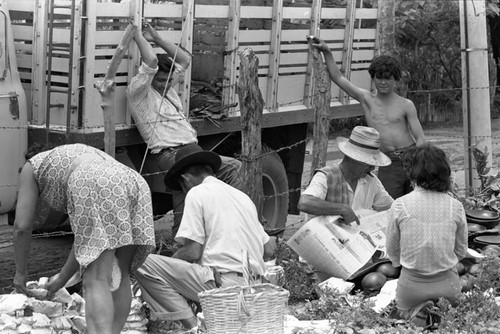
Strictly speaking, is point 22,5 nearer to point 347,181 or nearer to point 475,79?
point 347,181

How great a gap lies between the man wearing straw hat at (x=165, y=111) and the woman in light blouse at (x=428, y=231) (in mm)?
2060

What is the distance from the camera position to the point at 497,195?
8945 millimetres

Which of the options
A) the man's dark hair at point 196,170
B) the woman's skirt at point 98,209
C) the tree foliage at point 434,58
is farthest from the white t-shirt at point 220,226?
the tree foliage at point 434,58

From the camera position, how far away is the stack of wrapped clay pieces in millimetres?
5406

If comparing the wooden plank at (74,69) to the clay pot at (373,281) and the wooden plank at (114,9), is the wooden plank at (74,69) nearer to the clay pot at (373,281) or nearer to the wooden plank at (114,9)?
the wooden plank at (114,9)

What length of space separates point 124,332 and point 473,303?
6.48ft

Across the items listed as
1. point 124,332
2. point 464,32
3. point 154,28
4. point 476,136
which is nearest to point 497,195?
point 476,136

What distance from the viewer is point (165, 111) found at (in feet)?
25.4

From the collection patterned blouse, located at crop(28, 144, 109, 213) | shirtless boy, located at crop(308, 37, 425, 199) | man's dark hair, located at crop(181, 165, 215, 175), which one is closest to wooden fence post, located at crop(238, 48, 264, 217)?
shirtless boy, located at crop(308, 37, 425, 199)

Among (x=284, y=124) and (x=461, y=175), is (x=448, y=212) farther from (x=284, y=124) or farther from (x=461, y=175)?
(x=461, y=175)

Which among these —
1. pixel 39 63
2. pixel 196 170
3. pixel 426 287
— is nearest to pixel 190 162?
pixel 196 170

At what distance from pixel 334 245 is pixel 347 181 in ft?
1.56

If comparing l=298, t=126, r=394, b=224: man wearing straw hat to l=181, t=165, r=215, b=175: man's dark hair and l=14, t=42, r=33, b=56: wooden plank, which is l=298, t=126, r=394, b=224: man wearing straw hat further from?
l=14, t=42, r=33, b=56: wooden plank

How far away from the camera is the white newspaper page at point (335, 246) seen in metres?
6.53
